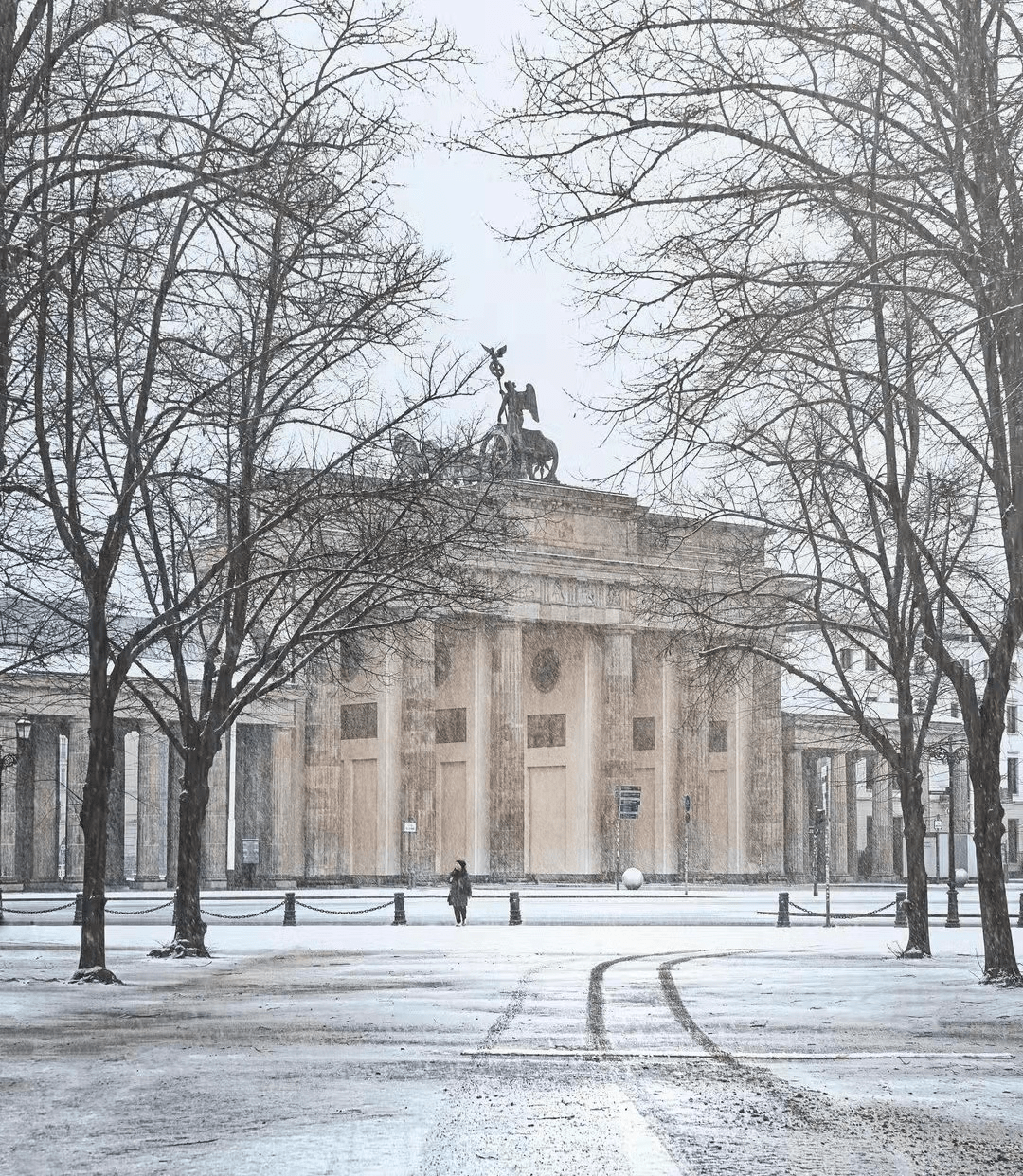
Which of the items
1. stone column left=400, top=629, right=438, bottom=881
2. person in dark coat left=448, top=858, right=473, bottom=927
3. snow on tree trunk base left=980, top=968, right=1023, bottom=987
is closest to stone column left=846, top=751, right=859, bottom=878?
stone column left=400, top=629, right=438, bottom=881

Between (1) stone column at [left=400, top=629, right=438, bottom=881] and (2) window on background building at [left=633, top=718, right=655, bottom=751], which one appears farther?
(2) window on background building at [left=633, top=718, right=655, bottom=751]

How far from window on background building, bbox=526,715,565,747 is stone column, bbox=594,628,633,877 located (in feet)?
13.9

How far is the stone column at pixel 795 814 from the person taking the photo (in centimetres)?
8712

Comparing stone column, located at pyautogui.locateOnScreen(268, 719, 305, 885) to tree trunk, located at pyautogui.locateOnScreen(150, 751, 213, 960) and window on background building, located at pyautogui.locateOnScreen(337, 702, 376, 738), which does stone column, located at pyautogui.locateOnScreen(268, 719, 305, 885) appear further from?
tree trunk, located at pyautogui.locateOnScreen(150, 751, 213, 960)

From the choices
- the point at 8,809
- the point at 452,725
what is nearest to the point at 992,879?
the point at 452,725

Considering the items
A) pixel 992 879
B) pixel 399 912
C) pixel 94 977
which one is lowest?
pixel 399 912

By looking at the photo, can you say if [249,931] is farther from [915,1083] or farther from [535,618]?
[535,618]

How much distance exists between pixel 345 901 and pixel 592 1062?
1739 inches

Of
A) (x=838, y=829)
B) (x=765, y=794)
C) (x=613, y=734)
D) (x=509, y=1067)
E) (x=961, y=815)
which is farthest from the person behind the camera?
(x=961, y=815)

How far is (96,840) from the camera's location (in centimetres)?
2353

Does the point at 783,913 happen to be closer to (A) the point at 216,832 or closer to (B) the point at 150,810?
(A) the point at 216,832

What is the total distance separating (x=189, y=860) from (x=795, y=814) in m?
62.2

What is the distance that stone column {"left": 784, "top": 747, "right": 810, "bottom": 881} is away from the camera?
286ft

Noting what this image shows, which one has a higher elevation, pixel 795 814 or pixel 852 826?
pixel 795 814
